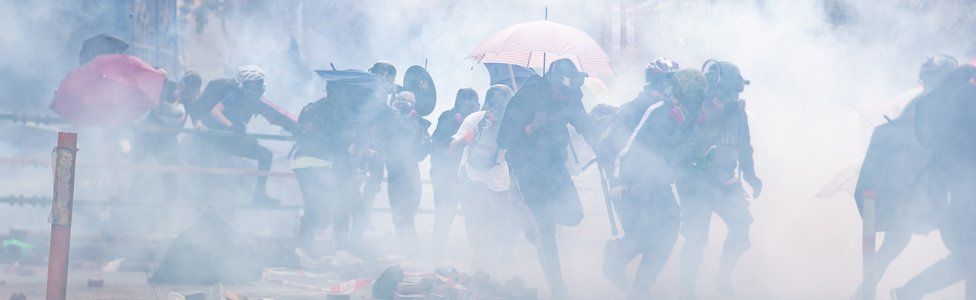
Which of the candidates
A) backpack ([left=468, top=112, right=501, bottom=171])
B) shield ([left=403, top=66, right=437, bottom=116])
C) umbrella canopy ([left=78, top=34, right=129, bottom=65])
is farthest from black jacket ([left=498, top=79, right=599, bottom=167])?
umbrella canopy ([left=78, top=34, right=129, bottom=65])

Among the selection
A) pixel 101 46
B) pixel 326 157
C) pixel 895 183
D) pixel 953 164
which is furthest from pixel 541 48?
pixel 953 164

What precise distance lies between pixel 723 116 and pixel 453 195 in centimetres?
270

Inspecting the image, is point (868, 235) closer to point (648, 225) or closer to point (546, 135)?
point (648, 225)

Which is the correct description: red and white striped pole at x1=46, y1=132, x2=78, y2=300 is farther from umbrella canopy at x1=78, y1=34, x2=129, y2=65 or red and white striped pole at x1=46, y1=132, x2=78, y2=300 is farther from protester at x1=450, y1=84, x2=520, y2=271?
umbrella canopy at x1=78, y1=34, x2=129, y2=65

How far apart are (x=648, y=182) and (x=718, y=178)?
828mm

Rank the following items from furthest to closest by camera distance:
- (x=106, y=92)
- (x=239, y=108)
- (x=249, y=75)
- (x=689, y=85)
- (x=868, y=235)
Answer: (x=239, y=108) → (x=249, y=75) → (x=106, y=92) → (x=689, y=85) → (x=868, y=235)

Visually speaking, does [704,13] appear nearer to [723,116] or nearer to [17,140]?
[723,116]

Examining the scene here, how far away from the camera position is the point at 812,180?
42.4 ft

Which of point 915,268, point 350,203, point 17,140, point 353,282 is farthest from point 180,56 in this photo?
point 915,268

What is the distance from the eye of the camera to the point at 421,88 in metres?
9.99

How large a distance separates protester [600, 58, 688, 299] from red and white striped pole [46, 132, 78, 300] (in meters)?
3.48

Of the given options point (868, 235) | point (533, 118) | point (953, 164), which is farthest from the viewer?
point (533, 118)

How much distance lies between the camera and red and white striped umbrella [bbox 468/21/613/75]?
9.84 metres

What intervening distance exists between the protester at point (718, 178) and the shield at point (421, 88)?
2798 millimetres
